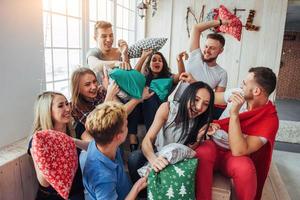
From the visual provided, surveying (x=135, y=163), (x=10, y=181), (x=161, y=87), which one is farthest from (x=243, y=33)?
(x=10, y=181)

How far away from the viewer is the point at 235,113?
5.08 feet

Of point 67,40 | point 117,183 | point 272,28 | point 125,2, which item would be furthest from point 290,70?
point 117,183

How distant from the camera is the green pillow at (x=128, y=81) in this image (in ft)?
6.21

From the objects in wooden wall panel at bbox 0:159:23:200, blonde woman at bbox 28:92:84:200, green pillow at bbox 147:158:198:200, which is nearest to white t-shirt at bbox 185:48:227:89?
green pillow at bbox 147:158:198:200

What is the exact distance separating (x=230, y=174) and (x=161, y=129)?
0.49 m

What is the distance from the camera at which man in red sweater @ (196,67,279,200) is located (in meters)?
1.47

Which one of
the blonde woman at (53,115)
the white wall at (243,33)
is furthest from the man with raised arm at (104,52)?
the white wall at (243,33)

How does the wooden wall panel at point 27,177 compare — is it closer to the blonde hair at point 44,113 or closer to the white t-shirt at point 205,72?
the blonde hair at point 44,113

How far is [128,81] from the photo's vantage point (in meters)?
1.91

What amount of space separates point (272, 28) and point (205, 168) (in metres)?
3.51

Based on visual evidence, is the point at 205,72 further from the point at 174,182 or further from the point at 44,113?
the point at 44,113

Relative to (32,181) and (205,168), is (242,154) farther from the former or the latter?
(32,181)

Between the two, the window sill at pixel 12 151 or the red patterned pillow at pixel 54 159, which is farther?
the window sill at pixel 12 151

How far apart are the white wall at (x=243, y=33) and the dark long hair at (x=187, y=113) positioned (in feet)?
9.79
